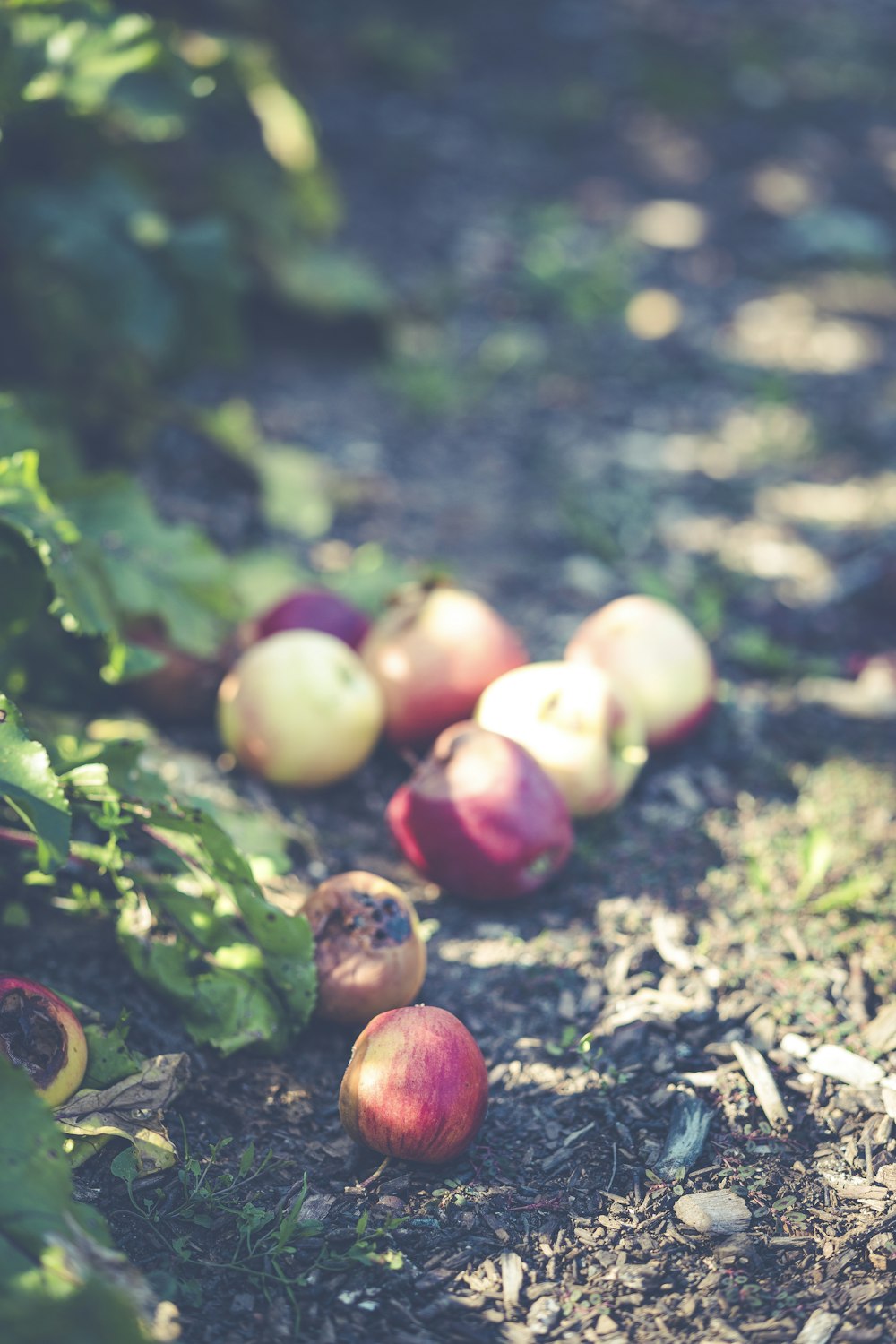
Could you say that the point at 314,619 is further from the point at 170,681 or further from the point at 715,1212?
the point at 715,1212

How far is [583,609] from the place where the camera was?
361cm

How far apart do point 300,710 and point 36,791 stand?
936 millimetres

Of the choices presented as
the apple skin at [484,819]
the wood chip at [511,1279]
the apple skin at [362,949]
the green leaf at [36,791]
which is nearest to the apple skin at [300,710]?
the apple skin at [484,819]

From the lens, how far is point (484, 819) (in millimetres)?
2404

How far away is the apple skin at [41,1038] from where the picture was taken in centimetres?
189

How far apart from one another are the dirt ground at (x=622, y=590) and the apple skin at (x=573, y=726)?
0.16 m

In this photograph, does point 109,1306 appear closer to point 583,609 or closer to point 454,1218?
point 454,1218

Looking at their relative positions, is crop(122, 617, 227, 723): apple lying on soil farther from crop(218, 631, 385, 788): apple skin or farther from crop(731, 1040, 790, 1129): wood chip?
crop(731, 1040, 790, 1129): wood chip

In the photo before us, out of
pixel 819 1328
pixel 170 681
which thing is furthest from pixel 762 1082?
pixel 170 681

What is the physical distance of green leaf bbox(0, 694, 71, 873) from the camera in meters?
1.79

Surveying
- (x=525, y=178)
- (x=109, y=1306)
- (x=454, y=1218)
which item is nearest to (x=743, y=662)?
(x=454, y=1218)

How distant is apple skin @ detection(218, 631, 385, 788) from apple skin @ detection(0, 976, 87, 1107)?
0.91m

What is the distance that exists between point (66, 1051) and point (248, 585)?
65.6 inches

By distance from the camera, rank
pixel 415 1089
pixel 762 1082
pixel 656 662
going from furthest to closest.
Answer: pixel 656 662 → pixel 762 1082 → pixel 415 1089
